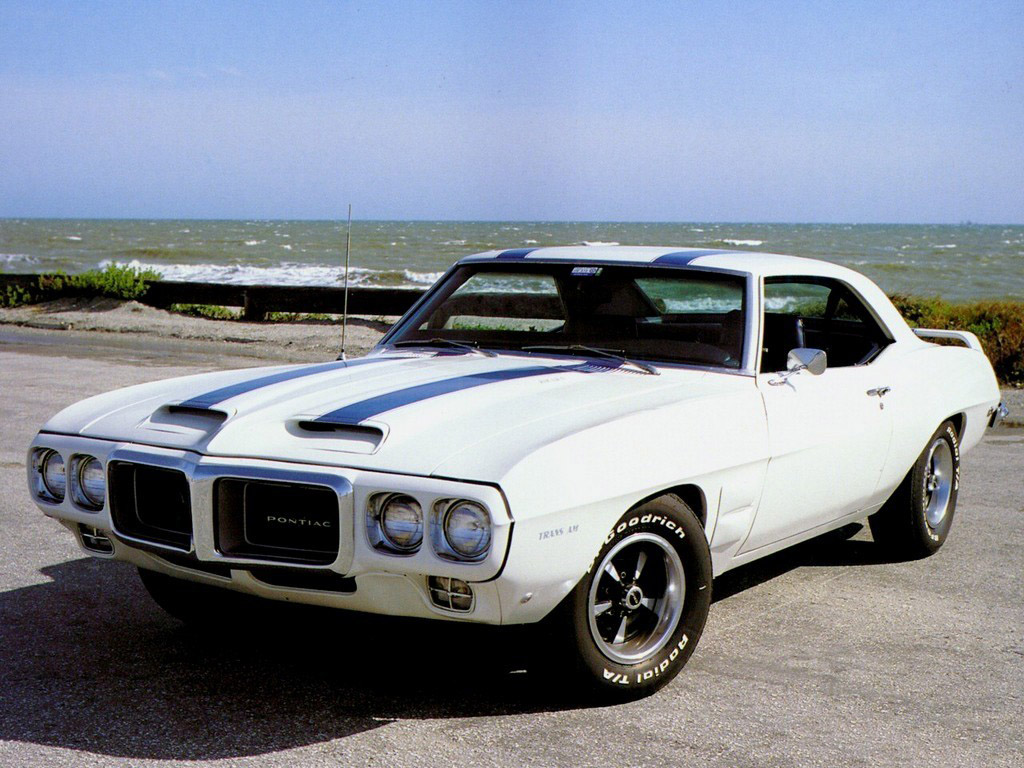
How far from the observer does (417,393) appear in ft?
13.1

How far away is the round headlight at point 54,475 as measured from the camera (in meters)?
3.99

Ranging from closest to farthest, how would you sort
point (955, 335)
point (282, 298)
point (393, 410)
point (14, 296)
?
point (393, 410), point (955, 335), point (282, 298), point (14, 296)

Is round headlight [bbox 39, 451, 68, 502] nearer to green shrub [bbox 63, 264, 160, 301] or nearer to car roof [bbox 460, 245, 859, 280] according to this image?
car roof [bbox 460, 245, 859, 280]

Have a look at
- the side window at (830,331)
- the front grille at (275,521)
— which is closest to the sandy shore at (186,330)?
the side window at (830,331)

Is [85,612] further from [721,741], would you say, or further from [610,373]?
[721,741]

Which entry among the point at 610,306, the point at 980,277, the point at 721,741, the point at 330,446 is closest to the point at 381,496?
the point at 330,446

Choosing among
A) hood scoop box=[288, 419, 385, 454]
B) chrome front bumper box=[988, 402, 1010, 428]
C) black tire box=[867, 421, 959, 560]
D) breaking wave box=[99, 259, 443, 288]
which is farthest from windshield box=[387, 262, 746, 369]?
breaking wave box=[99, 259, 443, 288]

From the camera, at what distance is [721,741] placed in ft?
11.5

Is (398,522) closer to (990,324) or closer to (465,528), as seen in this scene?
Answer: (465,528)

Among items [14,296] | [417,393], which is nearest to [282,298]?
[14,296]

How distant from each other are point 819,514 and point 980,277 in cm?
4105

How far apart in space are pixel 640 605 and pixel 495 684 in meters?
0.54

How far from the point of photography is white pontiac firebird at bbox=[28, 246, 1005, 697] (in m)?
3.40

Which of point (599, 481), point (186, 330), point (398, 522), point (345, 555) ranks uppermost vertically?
point (599, 481)
